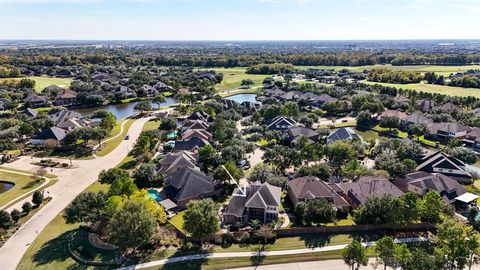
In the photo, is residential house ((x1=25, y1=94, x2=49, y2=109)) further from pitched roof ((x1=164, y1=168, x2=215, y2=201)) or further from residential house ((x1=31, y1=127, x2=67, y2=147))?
pitched roof ((x1=164, y1=168, x2=215, y2=201))

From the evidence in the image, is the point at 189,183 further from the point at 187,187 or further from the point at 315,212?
the point at 315,212

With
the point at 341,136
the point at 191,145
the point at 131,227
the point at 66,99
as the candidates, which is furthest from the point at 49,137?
the point at 341,136

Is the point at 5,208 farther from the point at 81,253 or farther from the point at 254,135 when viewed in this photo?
the point at 254,135

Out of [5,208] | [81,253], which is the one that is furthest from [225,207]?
[5,208]

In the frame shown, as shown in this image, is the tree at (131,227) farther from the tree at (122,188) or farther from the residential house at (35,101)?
the residential house at (35,101)

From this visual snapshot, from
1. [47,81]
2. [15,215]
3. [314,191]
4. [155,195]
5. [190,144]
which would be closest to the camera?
[15,215]

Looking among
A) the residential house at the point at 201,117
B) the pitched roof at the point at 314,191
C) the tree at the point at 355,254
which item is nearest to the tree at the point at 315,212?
the pitched roof at the point at 314,191

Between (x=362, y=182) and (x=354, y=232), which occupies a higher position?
(x=362, y=182)
